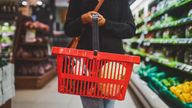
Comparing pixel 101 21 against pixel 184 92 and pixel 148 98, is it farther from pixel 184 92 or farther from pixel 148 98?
pixel 148 98

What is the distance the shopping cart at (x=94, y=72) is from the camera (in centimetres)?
187

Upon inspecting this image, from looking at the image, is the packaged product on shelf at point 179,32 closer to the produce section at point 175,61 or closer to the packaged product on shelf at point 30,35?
the produce section at point 175,61

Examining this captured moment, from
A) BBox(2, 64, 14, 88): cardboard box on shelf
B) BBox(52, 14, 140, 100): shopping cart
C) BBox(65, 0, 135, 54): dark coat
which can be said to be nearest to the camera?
BBox(52, 14, 140, 100): shopping cart

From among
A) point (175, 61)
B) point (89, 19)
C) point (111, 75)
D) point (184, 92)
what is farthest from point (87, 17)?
point (175, 61)

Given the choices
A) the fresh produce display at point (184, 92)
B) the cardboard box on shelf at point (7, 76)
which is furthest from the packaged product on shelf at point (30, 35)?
the fresh produce display at point (184, 92)

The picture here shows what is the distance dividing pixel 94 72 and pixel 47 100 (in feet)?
12.5

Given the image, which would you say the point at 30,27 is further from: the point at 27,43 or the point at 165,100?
the point at 165,100

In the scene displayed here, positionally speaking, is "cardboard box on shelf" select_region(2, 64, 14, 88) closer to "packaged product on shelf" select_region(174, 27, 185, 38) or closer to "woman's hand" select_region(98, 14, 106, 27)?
"woman's hand" select_region(98, 14, 106, 27)

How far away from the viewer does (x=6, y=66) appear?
3855 mm

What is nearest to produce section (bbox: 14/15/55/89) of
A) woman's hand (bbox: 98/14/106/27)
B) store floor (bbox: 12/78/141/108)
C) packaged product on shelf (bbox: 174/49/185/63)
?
store floor (bbox: 12/78/141/108)

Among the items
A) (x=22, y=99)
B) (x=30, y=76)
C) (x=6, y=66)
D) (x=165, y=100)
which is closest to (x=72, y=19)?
(x=6, y=66)

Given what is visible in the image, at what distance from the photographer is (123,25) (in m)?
2.13

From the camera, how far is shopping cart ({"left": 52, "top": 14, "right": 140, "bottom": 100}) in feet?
6.15

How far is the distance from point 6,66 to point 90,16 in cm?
211
